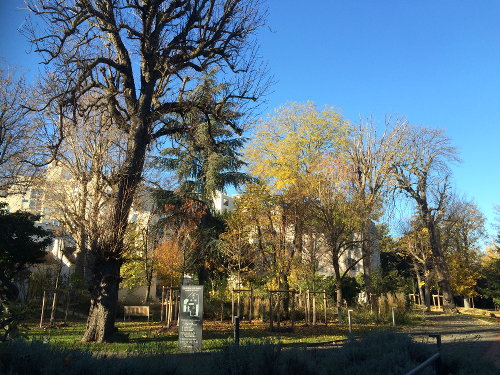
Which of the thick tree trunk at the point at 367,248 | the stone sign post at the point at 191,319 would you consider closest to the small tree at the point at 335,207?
the thick tree trunk at the point at 367,248

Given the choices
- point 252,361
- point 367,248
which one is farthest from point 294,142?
point 252,361

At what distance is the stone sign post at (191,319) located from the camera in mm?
9609

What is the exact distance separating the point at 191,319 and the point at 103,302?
2.61 metres

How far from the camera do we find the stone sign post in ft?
31.5

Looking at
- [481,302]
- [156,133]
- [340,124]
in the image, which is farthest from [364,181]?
[481,302]

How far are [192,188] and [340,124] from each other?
10727 millimetres

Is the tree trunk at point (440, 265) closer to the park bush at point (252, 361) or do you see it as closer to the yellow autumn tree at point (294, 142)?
the yellow autumn tree at point (294, 142)

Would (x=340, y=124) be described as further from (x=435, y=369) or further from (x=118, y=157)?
(x=435, y=369)

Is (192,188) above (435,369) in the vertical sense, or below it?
above

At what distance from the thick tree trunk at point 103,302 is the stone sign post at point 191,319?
6.68 feet

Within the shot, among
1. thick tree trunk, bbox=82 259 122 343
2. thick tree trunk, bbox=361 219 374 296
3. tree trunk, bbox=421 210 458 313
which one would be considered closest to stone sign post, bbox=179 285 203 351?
thick tree trunk, bbox=82 259 122 343

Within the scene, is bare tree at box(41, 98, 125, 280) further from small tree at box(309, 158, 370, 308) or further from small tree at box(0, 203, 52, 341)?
small tree at box(309, 158, 370, 308)

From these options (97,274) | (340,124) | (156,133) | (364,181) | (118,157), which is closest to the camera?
(97,274)

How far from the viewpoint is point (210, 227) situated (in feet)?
84.2
